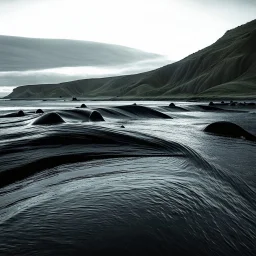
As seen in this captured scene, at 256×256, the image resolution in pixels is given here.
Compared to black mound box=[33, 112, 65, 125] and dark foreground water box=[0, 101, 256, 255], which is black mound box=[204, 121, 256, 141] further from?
black mound box=[33, 112, 65, 125]

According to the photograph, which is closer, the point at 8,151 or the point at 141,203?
the point at 141,203

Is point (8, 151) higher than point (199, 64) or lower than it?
lower

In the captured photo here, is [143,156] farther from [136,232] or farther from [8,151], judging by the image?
[136,232]

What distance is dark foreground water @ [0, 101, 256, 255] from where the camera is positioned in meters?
2.62

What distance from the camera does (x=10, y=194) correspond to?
13.6 ft

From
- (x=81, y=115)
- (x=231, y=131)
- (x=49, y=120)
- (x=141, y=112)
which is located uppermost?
(x=49, y=120)

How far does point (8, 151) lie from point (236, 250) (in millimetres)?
5264

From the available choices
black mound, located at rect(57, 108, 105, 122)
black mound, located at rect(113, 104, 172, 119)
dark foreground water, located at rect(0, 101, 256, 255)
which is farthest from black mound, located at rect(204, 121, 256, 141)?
black mound, located at rect(113, 104, 172, 119)

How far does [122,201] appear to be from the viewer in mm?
3436

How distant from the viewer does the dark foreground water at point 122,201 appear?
2615 mm

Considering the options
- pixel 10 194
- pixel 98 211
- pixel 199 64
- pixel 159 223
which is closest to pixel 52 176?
pixel 10 194

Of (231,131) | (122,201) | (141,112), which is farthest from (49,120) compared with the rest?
(141,112)

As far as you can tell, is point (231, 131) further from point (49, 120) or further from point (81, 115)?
point (81, 115)

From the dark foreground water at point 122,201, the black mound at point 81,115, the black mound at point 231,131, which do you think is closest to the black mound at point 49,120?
the black mound at point 81,115
